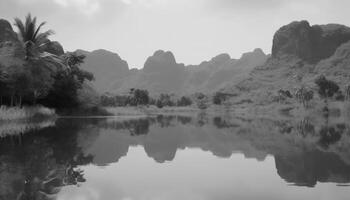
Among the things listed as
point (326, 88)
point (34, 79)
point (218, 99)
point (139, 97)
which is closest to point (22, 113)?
→ point (34, 79)

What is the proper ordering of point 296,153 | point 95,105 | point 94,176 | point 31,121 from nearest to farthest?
point 94,176, point 296,153, point 31,121, point 95,105

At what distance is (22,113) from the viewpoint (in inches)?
1115

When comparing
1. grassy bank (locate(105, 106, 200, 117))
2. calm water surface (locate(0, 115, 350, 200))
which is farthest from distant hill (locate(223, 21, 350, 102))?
calm water surface (locate(0, 115, 350, 200))

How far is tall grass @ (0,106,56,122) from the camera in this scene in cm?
2592

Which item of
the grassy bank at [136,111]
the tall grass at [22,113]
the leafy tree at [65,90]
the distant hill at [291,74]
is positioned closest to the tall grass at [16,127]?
the tall grass at [22,113]

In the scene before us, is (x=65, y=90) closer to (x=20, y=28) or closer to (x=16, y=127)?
(x=20, y=28)

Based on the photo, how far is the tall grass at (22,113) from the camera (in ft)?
85.1

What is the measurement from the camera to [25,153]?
36.0ft

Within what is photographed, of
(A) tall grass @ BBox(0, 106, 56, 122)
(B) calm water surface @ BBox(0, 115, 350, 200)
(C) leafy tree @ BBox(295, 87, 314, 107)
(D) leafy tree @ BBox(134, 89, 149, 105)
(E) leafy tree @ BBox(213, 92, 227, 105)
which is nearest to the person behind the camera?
(B) calm water surface @ BBox(0, 115, 350, 200)

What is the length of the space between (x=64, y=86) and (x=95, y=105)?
305 inches

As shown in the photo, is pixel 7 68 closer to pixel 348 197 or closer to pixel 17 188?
pixel 17 188

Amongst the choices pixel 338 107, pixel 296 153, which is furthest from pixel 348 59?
pixel 296 153

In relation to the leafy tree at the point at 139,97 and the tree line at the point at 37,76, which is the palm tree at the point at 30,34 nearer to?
the tree line at the point at 37,76

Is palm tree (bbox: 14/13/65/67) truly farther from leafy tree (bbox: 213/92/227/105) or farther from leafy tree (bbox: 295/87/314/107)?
leafy tree (bbox: 213/92/227/105)
